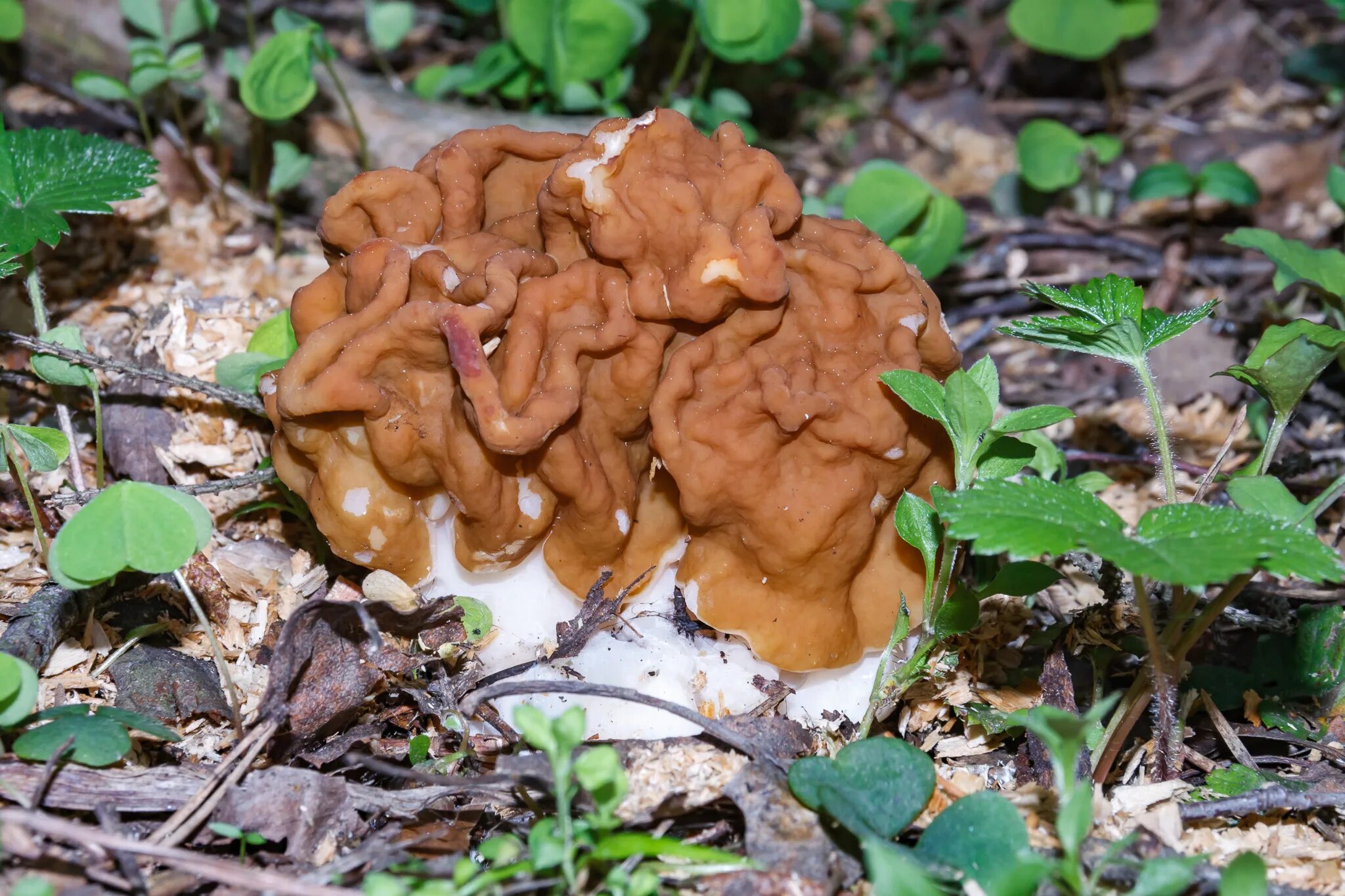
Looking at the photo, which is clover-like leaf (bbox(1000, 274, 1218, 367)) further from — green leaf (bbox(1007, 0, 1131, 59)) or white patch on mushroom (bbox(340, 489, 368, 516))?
green leaf (bbox(1007, 0, 1131, 59))

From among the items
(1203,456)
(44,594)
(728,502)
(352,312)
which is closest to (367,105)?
(352,312)

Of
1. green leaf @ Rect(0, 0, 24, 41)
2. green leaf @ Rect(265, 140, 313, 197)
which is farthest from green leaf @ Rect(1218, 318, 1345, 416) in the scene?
green leaf @ Rect(0, 0, 24, 41)

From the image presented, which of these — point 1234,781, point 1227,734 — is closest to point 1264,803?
point 1234,781

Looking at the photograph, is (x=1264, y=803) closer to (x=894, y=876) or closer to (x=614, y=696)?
(x=894, y=876)

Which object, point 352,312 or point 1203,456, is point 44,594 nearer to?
point 352,312

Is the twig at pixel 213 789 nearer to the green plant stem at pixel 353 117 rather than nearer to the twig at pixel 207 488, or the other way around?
the twig at pixel 207 488
